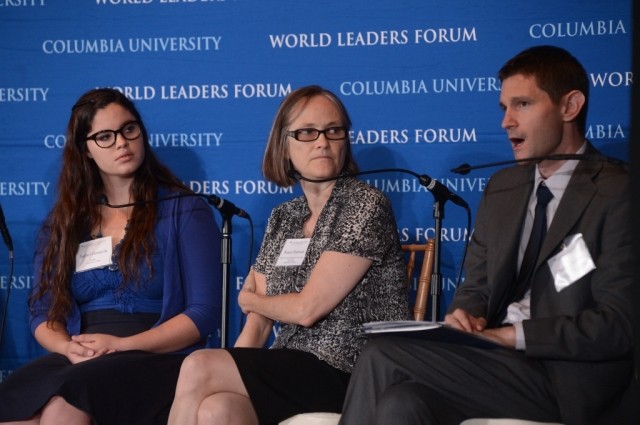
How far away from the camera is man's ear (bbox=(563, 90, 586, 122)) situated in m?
2.94

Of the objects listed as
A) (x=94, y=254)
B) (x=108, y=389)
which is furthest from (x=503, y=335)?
(x=94, y=254)

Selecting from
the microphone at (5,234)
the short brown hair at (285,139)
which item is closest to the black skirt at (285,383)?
the short brown hair at (285,139)

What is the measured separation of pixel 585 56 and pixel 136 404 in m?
2.33

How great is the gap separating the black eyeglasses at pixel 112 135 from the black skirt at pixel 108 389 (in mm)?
875

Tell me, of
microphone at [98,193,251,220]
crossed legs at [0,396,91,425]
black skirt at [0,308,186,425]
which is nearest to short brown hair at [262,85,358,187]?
microphone at [98,193,251,220]

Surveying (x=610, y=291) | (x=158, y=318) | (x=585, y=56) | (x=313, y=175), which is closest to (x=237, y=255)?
(x=158, y=318)

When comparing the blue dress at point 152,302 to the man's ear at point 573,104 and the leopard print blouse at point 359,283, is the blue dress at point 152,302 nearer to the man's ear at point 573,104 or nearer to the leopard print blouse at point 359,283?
the leopard print blouse at point 359,283

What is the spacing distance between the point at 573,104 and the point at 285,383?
49.8 inches

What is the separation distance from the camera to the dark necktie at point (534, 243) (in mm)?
2857

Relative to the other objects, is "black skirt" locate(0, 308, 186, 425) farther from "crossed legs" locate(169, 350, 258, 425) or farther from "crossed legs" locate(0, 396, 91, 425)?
"crossed legs" locate(169, 350, 258, 425)

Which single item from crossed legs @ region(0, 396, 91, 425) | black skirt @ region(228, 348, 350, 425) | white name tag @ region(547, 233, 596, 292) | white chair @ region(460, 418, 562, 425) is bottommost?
crossed legs @ region(0, 396, 91, 425)

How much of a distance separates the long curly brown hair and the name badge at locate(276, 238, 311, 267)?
55 centimetres

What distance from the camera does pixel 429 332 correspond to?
2465 millimetres

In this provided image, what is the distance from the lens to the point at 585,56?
12.9 ft
